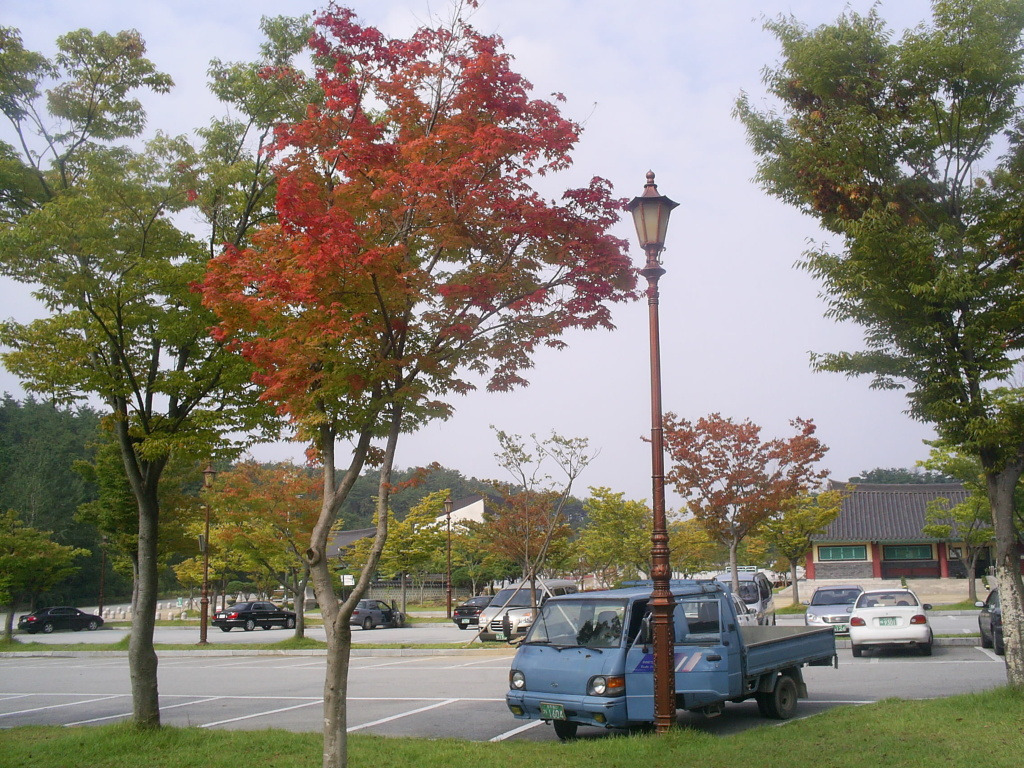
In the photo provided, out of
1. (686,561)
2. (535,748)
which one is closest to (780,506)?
(686,561)

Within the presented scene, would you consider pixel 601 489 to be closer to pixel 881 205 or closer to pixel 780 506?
pixel 780 506

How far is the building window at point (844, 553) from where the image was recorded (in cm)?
4797

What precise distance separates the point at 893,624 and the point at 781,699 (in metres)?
8.10

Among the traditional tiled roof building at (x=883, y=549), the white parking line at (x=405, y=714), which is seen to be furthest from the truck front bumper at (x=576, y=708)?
the traditional tiled roof building at (x=883, y=549)

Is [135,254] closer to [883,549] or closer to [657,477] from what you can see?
[657,477]

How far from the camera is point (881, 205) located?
→ 35.0 feet

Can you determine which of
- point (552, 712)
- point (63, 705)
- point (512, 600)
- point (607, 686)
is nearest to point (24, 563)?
point (512, 600)

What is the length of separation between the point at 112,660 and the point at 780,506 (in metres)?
22.2

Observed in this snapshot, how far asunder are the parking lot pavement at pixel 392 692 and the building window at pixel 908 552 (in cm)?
3264

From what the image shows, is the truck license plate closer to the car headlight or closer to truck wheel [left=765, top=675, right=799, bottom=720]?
the car headlight

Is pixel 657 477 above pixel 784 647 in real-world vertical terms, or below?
above

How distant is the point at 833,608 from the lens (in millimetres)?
21938

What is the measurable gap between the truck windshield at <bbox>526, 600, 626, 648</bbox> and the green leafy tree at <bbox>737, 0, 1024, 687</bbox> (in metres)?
4.67

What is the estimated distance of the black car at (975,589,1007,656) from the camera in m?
15.8
